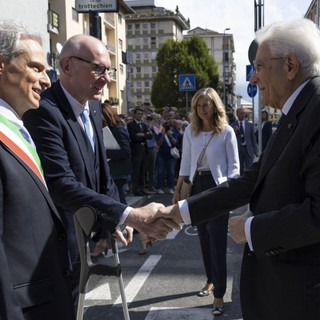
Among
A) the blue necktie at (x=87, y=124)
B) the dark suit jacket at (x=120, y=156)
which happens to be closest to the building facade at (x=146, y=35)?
the dark suit jacket at (x=120, y=156)

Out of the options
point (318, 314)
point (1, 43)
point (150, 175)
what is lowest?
point (150, 175)

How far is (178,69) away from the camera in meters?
67.7

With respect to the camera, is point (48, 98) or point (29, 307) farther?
point (48, 98)

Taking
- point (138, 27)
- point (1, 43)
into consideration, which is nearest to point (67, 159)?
point (1, 43)

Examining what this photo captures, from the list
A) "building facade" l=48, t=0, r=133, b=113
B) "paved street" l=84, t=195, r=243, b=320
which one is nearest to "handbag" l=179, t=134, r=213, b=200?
"paved street" l=84, t=195, r=243, b=320

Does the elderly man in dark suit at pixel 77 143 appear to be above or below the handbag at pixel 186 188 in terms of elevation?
above

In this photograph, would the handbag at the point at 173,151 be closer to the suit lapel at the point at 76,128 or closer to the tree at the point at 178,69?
the suit lapel at the point at 76,128

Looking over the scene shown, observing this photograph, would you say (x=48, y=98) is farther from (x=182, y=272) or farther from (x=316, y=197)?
(x=182, y=272)

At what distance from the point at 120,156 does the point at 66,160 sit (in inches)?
180

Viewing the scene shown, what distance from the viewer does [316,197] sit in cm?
189

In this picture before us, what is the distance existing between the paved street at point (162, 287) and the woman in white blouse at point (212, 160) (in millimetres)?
241

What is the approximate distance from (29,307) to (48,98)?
5.12 ft

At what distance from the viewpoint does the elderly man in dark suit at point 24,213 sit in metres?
1.81

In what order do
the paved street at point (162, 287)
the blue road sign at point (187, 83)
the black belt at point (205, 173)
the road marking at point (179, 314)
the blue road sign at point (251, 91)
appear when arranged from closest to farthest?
1. the road marking at point (179, 314)
2. the paved street at point (162, 287)
3. the black belt at point (205, 173)
4. the blue road sign at point (187, 83)
5. the blue road sign at point (251, 91)
